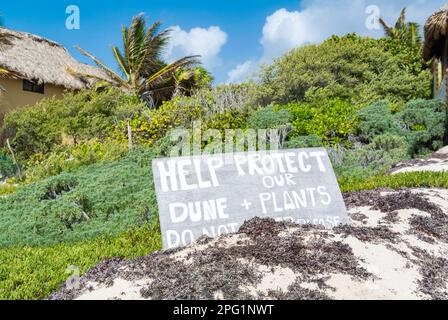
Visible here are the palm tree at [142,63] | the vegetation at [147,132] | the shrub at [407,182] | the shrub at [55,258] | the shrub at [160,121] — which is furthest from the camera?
the palm tree at [142,63]

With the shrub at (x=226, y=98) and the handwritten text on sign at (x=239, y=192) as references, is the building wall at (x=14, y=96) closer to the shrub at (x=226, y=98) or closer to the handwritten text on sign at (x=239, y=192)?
the shrub at (x=226, y=98)

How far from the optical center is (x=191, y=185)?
501 cm

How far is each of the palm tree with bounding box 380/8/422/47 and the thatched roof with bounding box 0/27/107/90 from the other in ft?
66.6

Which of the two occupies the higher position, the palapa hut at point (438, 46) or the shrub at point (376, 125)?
the palapa hut at point (438, 46)

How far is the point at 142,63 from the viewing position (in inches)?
914

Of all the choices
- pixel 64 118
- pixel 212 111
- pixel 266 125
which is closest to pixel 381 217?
pixel 266 125

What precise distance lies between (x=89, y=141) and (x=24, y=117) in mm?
2536

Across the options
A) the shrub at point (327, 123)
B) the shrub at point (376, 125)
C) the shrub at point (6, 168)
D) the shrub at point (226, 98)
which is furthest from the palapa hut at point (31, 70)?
the shrub at point (376, 125)

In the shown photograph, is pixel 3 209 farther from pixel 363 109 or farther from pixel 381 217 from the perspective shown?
pixel 363 109

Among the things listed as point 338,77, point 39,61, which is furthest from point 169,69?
point 338,77

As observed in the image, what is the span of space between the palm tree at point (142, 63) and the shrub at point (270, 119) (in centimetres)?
955

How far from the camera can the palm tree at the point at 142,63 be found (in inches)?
890

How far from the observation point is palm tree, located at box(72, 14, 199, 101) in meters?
22.6
